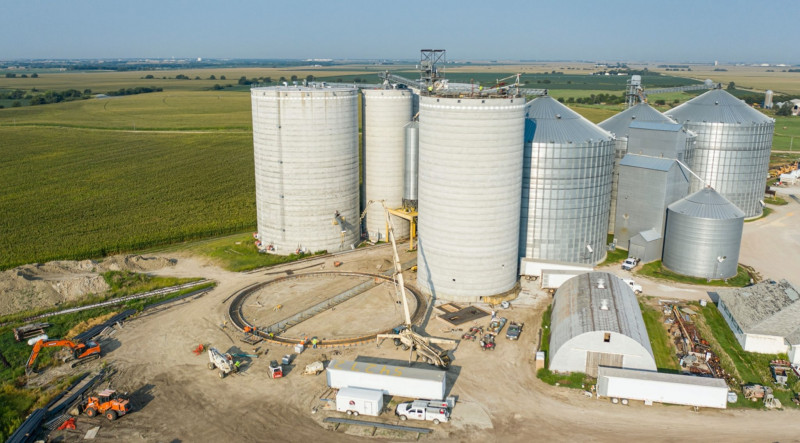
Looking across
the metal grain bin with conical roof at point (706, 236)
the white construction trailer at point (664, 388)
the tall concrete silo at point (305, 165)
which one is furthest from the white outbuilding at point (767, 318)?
the tall concrete silo at point (305, 165)

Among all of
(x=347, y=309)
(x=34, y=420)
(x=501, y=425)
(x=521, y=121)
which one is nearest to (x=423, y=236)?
(x=347, y=309)

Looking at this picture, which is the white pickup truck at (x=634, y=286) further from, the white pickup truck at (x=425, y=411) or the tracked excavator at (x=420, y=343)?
the white pickup truck at (x=425, y=411)

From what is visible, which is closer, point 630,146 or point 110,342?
point 110,342

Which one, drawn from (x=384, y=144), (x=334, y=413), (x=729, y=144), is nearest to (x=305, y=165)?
(x=384, y=144)

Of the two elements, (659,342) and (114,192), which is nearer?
(659,342)

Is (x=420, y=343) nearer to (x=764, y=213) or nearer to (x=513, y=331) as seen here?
(x=513, y=331)

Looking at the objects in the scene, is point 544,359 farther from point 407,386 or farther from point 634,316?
point 407,386
